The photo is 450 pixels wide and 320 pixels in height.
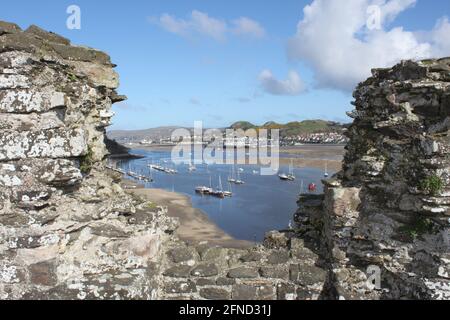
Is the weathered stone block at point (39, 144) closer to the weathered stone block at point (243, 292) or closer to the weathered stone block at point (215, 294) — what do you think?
the weathered stone block at point (215, 294)

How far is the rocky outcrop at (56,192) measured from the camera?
4.20m

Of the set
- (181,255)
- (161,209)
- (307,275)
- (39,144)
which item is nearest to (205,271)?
Result: (181,255)

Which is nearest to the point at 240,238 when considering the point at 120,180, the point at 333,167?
the point at 120,180

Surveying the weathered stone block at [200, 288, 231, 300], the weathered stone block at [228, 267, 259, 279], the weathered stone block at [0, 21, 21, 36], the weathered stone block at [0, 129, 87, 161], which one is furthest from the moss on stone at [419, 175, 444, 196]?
the weathered stone block at [0, 21, 21, 36]

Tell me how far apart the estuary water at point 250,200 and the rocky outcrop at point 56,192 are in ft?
95.3

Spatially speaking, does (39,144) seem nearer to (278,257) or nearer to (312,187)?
(278,257)

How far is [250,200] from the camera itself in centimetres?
5312

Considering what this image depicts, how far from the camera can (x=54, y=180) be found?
4281 millimetres

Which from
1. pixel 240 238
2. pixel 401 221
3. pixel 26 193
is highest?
pixel 26 193

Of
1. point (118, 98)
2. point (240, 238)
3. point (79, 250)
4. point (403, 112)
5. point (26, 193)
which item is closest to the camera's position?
point (26, 193)

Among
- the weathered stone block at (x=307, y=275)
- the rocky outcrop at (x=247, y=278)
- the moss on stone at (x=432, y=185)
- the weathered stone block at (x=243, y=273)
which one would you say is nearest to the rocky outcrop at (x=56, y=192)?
the rocky outcrop at (x=247, y=278)

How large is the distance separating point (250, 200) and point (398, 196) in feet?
159
